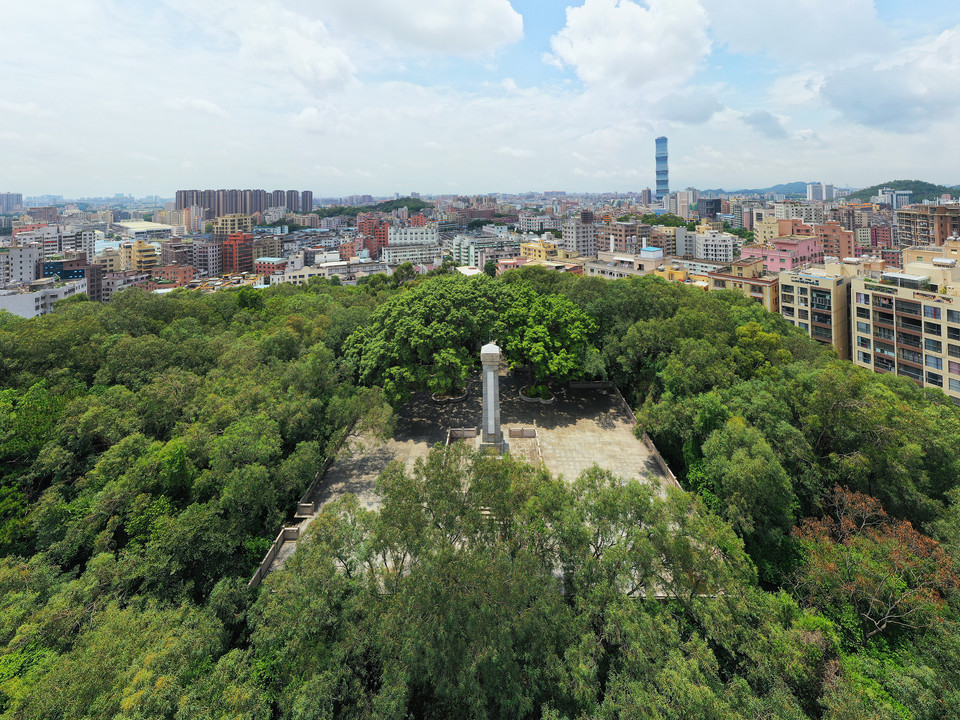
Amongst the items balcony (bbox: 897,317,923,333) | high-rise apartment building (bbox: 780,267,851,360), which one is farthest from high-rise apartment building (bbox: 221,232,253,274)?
balcony (bbox: 897,317,923,333)

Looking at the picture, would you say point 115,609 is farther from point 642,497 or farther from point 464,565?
point 642,497

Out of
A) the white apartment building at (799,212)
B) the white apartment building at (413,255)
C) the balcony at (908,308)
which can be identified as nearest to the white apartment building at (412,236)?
the white apartment building at (413,255)

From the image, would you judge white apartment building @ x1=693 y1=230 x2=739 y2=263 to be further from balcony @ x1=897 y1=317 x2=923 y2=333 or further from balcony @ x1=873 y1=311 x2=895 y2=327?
balcony @ x1=897 y1=317 x2=923 y2=333

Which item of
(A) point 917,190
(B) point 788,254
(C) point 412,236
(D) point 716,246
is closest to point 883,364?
(B) point 788,254

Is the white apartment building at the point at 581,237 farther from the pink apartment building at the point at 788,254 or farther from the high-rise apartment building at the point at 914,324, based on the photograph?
the high-rise apartment building at the point at 914,324

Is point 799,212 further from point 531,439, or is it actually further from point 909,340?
point 531,439
